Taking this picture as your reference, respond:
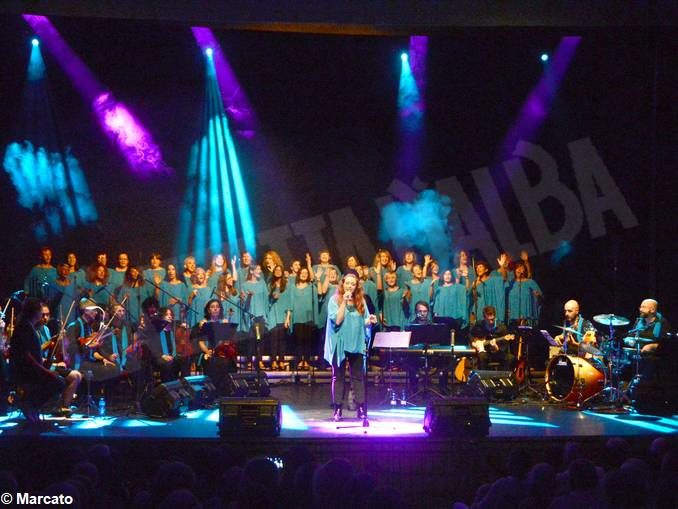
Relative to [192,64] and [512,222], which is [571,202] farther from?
[192,64]

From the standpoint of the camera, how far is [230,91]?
17.2m

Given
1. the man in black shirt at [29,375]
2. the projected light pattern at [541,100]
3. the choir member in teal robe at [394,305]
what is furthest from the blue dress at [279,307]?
the man in black shirt at [29,375]

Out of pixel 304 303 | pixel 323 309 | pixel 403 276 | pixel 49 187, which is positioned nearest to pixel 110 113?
pixel 49 187

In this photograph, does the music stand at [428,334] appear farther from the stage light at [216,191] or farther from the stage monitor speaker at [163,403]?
the stage light at [216,191]

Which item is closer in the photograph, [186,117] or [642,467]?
[642,467]

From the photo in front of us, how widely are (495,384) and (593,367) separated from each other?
4.70 feet

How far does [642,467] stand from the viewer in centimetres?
437

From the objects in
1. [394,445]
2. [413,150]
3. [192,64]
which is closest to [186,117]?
[192,64]

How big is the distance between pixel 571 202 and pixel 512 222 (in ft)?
4.28

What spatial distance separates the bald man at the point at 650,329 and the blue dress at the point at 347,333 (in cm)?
408

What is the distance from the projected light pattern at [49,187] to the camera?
1628 centimetres

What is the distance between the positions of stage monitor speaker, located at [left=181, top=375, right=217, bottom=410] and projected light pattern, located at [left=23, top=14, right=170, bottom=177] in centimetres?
729

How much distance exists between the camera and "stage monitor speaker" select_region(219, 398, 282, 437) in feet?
25.8

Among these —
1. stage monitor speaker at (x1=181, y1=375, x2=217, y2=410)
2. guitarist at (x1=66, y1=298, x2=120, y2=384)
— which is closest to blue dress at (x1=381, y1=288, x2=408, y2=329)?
stage monitor speaker at (x1=181, y1=375, x2=217, y2=410)
